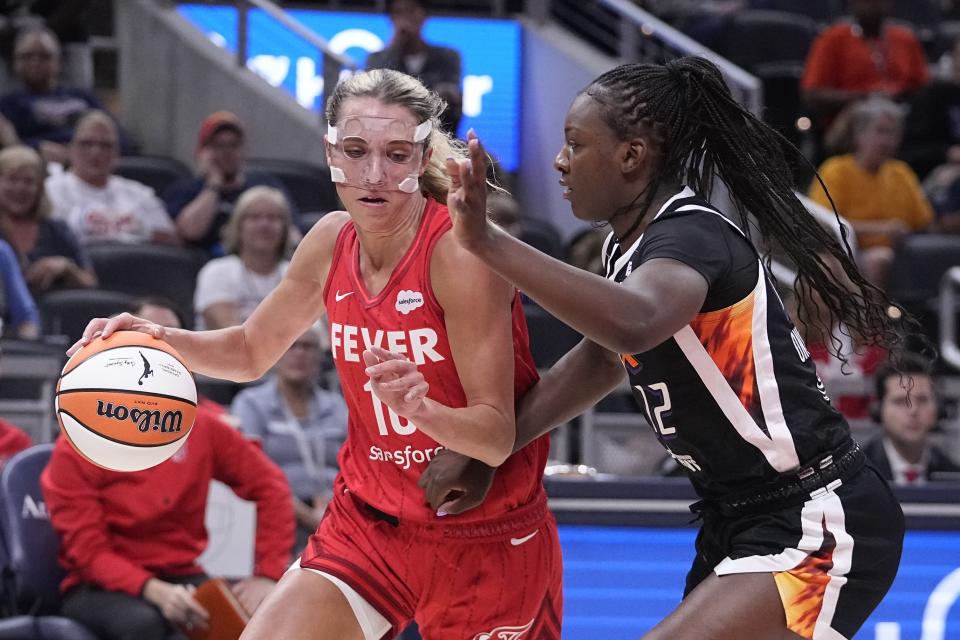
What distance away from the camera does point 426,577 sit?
3375 mm

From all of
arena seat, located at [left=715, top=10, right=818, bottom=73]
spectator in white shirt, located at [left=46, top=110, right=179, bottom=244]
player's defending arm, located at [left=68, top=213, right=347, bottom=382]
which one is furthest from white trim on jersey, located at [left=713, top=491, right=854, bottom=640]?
arena seat, located at [left=715, top=10, right=818, bottom=73]

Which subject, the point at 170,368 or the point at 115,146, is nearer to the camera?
the point at 170,368

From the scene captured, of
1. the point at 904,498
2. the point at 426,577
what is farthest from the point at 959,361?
the point at 426,577

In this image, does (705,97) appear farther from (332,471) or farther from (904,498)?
(332,471)

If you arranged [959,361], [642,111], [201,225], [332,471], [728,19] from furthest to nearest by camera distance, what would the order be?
1. [728,19]
2. [201,225]
3. [959,361]
4. [332,471]
5. [642,111]

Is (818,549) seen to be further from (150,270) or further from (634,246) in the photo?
(150,270)

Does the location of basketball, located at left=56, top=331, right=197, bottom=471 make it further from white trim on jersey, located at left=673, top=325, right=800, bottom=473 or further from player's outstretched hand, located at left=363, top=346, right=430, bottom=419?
Answer: white trim on jersey, located at left=673, top=325, right=800, bottom=473

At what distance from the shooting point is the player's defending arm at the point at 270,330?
11.8 feet

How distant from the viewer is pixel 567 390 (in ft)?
11.1

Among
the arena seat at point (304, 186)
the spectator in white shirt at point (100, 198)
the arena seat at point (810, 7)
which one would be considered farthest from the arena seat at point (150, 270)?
the arena seat at point (810, 7)

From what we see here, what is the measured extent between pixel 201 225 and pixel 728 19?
4.51 m

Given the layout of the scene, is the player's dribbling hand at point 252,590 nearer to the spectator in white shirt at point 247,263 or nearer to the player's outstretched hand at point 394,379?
the spectator in white shirt at point 247,263

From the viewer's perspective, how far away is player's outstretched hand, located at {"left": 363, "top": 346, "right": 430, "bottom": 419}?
9.32 feet

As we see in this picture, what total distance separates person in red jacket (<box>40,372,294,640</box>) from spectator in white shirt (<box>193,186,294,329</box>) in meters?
1.44
